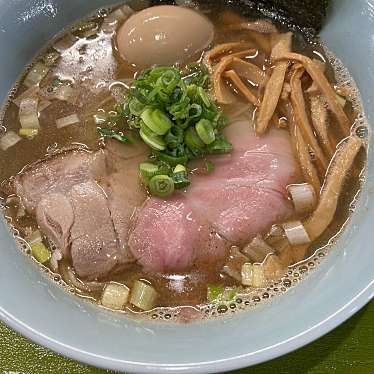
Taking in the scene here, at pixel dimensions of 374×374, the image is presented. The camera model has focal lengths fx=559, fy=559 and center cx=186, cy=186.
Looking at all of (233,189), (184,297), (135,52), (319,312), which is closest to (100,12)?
(135,52)

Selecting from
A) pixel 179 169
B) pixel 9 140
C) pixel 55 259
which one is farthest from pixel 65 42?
pixel 55 259

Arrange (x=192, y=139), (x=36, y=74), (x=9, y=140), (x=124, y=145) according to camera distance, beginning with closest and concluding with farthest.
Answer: (x=192, y=139) < (x=124, y=145) < (x=9, y=140) < (x=36, y=74)

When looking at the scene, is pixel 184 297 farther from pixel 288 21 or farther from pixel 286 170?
pixel 288 21

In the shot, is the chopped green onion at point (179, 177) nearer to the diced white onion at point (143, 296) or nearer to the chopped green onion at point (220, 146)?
the chopped green onion at point (220, 146)

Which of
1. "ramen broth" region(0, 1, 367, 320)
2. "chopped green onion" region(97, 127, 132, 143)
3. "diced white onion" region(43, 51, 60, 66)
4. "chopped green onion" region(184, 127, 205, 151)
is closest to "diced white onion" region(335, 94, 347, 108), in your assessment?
"ramen broth" region(0, 1, 367, 320)

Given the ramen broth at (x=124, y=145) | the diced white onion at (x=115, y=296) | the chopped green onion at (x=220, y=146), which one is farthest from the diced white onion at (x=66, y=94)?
the diced white onion at (x=115, y=296)

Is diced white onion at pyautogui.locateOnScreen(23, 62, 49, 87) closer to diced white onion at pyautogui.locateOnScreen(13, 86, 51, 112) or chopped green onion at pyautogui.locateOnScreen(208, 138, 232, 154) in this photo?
diced white onion at pyautogui.locateOnScreen(13, 86, 51, 112)

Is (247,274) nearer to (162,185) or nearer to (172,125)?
(162,185)
